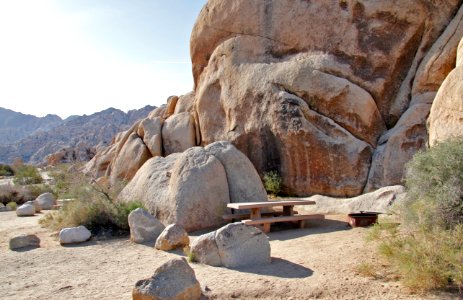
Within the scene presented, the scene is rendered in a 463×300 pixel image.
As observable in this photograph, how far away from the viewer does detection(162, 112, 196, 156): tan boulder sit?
14.3m

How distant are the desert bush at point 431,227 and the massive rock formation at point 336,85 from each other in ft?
15.6

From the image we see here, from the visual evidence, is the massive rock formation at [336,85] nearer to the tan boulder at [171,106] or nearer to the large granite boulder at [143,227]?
the tan boulder at [171,106]

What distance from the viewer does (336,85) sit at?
11195 millimetres

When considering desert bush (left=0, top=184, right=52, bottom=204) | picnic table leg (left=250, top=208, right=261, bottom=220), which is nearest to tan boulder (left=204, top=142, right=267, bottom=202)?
picnic table leg (left=250, top=208, right=261, bottom=220)

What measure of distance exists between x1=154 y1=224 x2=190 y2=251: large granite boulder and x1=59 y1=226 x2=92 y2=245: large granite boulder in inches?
71.7

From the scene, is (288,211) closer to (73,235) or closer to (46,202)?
(73,235)

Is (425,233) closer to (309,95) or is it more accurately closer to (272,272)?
(272,272)

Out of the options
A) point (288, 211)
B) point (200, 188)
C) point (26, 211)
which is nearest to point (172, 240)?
point (200, 188)

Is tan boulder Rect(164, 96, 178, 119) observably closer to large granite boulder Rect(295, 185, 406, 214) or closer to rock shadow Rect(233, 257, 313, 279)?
large granite boulder Rect(295, 185, 406, 214)

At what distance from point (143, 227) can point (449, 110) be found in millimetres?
5413

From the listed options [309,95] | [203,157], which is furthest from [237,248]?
[309,95]

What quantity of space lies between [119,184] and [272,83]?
4628 millimetres

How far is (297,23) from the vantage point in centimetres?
1234

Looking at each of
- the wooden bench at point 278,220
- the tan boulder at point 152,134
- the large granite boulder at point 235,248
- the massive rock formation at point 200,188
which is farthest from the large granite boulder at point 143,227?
the tan boulder at point 152,134
